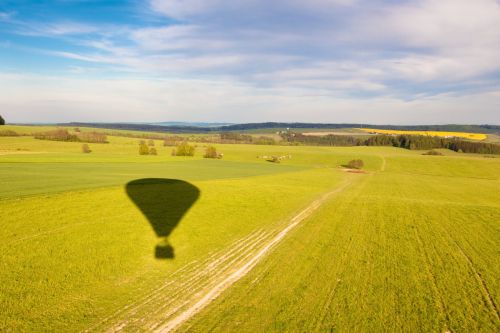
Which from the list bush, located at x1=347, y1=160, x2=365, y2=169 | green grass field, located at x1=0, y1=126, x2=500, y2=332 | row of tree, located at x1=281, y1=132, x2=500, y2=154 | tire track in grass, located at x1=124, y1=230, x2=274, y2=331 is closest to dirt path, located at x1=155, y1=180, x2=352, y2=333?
green grass field, located at x1=0, y1=126, x2=500, y2=332

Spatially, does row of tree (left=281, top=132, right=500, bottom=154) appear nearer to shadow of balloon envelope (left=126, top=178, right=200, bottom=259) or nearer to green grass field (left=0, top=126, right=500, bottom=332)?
green grass field (left=0, top=126, right=500, bottom=332)

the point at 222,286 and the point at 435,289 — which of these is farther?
the point at 435,289

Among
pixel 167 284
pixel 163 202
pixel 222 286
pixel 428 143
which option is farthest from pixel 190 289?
pixel 428 143

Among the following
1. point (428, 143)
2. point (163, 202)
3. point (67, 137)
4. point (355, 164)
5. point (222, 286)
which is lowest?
point (355, 164)

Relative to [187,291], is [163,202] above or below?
above

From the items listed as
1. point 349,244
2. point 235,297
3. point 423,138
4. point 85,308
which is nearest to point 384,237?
point 349,244

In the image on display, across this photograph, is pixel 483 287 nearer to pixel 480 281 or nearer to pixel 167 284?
pixel 480 281

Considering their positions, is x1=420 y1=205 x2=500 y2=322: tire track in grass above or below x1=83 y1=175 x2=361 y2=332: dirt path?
below
